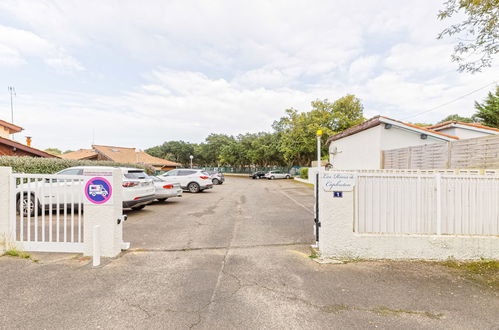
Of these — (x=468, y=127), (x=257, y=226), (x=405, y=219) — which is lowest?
(x=257, y=226)

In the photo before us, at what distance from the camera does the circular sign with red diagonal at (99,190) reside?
419 centimetres

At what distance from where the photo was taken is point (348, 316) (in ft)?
8.87

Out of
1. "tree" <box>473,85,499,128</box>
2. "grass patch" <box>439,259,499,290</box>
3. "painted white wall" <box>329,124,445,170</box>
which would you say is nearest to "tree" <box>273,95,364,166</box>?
"tree" <box>473,85,499,128</box>

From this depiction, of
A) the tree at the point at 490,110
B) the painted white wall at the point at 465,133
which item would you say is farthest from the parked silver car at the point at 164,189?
the tree at the point at 490,110

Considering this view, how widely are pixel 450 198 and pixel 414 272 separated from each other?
1514 mm

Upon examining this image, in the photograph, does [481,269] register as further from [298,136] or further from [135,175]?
[298,136]

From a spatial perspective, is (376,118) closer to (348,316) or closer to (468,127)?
(468,127)

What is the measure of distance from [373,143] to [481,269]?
9866mm

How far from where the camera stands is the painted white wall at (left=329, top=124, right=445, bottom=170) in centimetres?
1191

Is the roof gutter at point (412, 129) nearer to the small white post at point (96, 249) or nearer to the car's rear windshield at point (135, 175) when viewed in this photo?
the car's rear windshield at point (135, 175)

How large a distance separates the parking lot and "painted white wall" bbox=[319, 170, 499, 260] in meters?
0.21

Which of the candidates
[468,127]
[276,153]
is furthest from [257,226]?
[276,153]

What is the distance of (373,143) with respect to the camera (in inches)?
507

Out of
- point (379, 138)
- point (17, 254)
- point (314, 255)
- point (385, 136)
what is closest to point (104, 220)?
point (17, 254)
